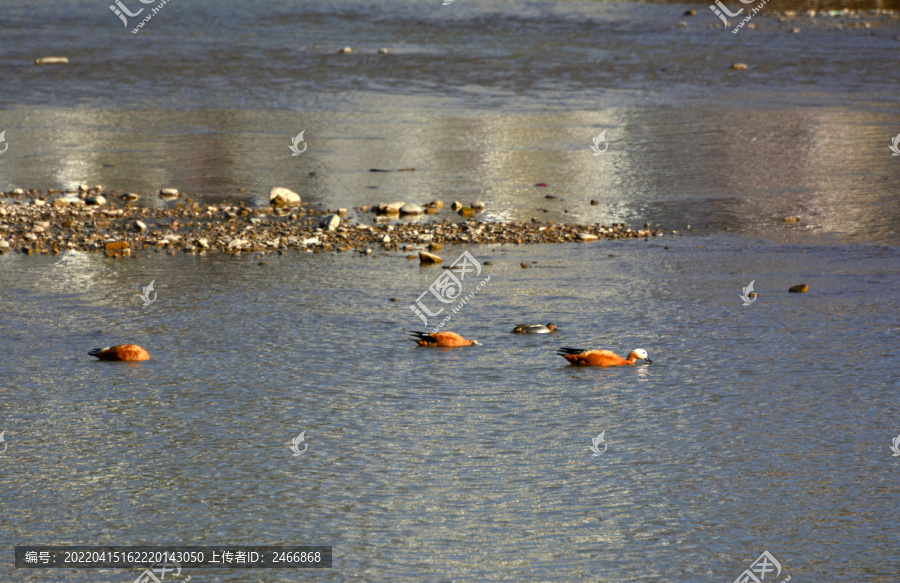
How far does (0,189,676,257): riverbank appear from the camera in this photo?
21.0m

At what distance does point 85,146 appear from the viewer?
2966cm

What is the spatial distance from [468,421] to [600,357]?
258cm

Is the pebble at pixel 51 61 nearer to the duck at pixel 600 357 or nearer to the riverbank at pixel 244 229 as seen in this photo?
the riverbank at pixel 244 229

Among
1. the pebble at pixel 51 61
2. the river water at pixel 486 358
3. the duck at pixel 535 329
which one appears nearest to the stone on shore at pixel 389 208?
the river water at pixel 486 358

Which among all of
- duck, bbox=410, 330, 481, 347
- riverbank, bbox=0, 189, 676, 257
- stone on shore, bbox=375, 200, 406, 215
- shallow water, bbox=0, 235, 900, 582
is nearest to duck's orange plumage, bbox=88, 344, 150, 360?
shallow water, bbox=0, 235, 900, 582

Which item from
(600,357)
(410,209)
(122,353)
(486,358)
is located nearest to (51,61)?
(410,209)

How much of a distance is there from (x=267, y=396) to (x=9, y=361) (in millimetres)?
3784

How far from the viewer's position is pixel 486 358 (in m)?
15.1

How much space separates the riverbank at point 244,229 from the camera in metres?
21.0

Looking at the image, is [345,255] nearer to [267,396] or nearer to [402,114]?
[267,396]

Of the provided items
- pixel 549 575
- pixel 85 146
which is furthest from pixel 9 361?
pixel 85 146

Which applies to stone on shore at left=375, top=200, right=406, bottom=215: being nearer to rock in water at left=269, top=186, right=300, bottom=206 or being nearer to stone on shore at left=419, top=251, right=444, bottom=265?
rock in water at left=269, top=186, right=300, bottom=206

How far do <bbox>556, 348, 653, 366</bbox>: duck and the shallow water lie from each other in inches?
8.9

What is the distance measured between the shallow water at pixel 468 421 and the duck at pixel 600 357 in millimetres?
226
